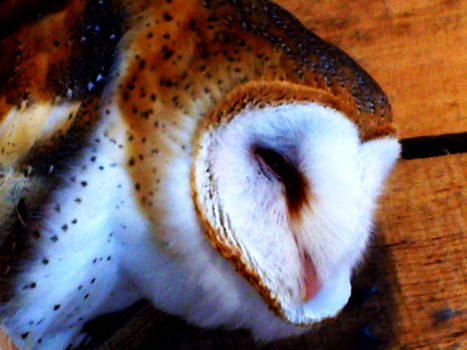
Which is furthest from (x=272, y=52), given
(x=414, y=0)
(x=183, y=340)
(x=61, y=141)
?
(x=414, y=0)

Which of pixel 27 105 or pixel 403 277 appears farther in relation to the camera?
pixel 403 277

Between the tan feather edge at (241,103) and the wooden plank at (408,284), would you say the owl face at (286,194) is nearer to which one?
the tan feather edge at (241,103)

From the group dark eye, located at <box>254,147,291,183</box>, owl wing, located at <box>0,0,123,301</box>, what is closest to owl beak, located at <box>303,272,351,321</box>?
dark eye, located at <box>254,147,291,183</box>

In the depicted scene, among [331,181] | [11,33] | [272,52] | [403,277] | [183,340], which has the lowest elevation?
[403,277]

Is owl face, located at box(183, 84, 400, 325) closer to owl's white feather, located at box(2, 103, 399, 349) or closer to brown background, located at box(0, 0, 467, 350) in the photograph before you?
owl's white feather, located at box(2, 103, 399, 349)

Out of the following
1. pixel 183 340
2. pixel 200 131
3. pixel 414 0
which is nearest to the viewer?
pixel 200 131

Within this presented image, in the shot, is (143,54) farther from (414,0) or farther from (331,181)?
(414,0)

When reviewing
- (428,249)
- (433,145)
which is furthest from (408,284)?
(433,145)
